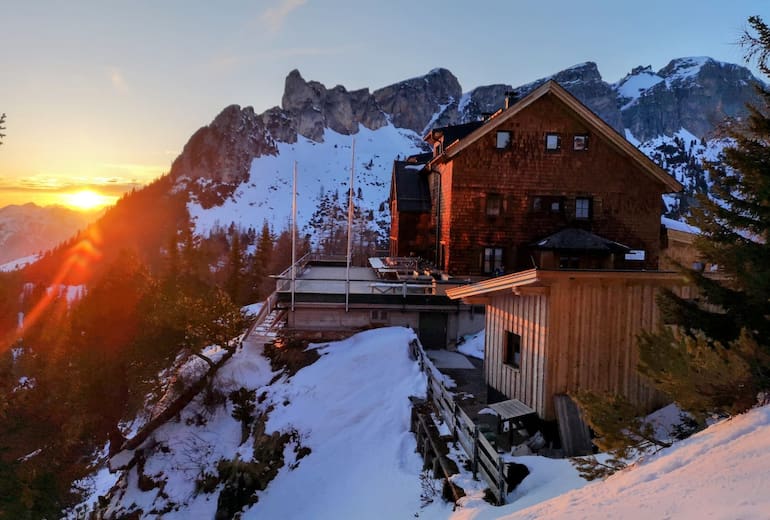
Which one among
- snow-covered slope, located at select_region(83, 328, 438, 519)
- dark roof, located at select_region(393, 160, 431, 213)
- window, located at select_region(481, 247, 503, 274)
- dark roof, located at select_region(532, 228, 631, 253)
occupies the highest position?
dark roof, located at select_region(393, 160, 431, 213)

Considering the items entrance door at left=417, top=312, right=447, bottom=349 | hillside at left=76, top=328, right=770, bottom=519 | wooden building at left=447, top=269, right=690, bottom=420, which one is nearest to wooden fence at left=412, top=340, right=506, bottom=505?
hillside at left=76, top=328, right=770, bottom=519

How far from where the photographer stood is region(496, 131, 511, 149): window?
21.6 metres

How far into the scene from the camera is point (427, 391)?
40.2ft

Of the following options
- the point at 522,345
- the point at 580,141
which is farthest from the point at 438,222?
the point at 522,345

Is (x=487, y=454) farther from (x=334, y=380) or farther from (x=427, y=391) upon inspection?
(x=334, y=380)

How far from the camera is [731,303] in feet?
22.9

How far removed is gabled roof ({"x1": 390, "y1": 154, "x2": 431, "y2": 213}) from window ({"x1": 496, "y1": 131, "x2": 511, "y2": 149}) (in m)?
6.79

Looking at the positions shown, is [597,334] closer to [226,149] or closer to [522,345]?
[522,345]

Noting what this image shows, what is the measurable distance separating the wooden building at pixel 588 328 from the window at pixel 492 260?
10.9m

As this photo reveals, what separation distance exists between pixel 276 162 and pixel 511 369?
153m

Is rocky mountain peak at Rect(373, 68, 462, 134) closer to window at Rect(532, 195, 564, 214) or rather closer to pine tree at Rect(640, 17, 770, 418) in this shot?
window at Rect(532, 195, 564, 214)

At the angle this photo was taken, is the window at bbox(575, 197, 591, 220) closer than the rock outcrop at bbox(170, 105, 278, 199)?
Yes

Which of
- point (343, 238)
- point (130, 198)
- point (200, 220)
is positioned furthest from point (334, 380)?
point (130, 198)

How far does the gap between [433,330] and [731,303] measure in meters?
12.7
